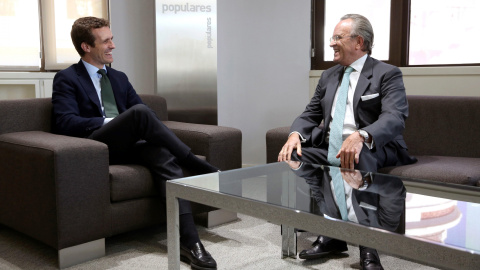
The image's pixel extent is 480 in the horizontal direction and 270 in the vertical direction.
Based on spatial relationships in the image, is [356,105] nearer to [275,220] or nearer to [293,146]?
[293,146]

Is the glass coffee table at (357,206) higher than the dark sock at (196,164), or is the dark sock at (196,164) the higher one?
the glass coffee table at (357,206)

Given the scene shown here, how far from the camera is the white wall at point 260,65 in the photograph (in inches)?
166

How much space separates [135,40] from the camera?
424 cm

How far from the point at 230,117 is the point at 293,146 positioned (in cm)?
198

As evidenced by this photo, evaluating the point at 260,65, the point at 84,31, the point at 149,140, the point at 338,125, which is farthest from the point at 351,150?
the point at 260,65

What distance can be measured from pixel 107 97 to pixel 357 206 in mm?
1741

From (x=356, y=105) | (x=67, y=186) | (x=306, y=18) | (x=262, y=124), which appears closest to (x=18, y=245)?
(x=67, y=186)

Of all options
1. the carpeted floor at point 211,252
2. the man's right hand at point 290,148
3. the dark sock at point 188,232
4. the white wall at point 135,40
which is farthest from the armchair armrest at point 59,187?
the white wall at point 135,40

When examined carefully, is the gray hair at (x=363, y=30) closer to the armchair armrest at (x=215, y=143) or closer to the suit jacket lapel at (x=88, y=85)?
the armchair armrest at (x=215, y=143)

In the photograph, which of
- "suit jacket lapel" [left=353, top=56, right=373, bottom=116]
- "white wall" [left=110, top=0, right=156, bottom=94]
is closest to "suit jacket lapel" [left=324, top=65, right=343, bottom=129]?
"suit jacket lapel" [left=353, top=56, right=373, bottom=116]

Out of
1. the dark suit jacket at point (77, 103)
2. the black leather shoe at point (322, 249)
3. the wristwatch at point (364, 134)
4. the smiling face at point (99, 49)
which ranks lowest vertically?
the black leather shoe at point (322, 249)

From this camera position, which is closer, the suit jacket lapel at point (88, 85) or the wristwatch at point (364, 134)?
the wristwatch at point (364, 134)

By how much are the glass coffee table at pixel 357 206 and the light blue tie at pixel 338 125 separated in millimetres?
355

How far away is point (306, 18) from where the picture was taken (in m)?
4.16
